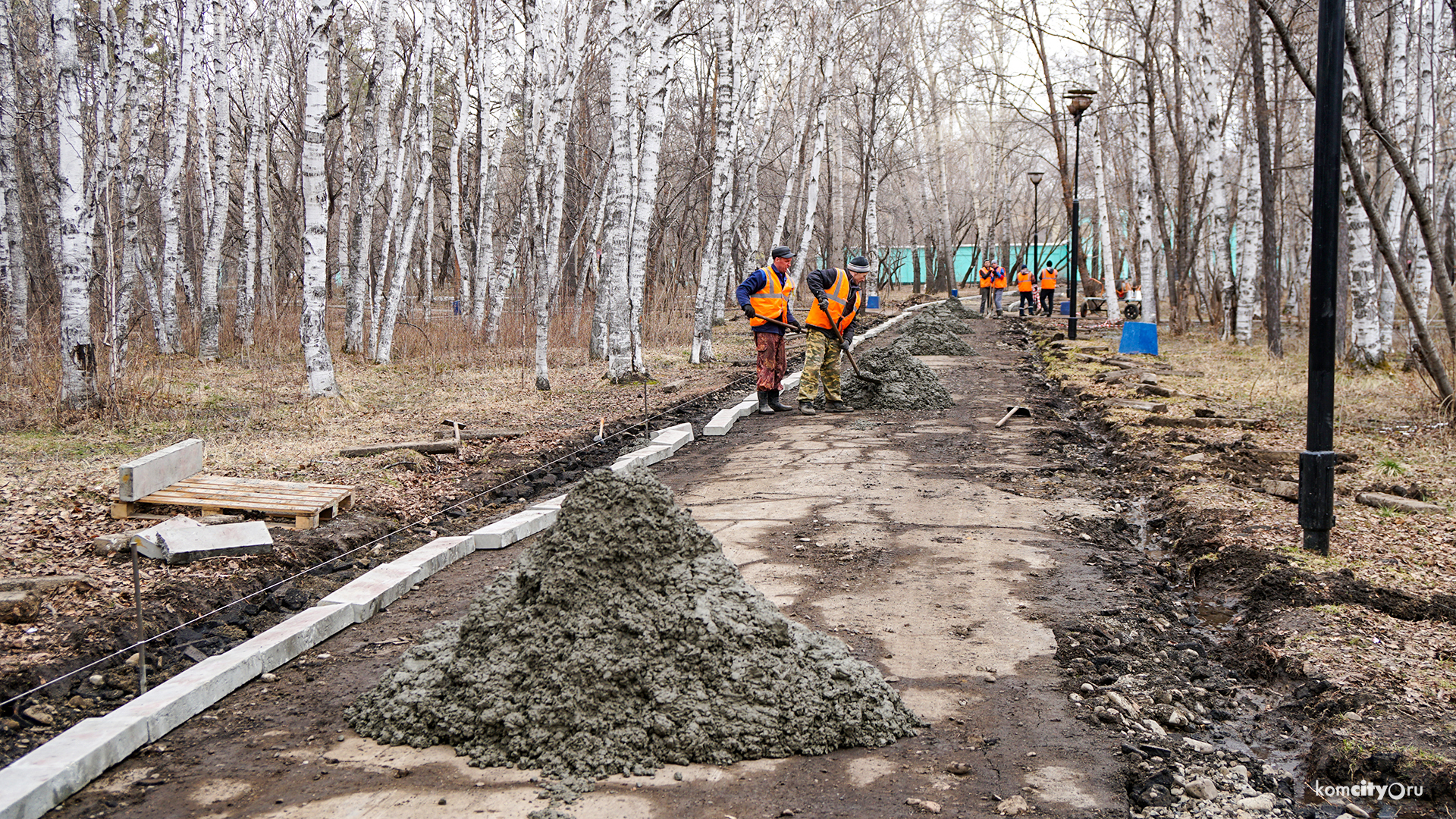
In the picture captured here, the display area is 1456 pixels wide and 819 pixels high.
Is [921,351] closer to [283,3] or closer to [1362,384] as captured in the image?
[1362,384]

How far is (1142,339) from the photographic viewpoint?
55.3 feet

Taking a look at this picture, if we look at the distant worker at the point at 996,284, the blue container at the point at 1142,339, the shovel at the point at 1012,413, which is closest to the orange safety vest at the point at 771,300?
the shovel at the point at 1012,413

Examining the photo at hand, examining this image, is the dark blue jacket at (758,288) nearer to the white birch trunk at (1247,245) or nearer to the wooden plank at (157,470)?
the wooden plank at (157,470)

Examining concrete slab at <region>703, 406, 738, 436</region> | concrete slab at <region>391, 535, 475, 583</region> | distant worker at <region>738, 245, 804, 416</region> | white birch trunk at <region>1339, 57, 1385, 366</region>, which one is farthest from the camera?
white birch trunk at <region>1339, 57, 1385, 366</region>

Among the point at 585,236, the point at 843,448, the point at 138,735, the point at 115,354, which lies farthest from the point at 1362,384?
the point at 585,236

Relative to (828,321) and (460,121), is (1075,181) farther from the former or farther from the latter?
(460,121)

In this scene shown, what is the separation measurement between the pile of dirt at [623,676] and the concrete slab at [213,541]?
6.82 ft

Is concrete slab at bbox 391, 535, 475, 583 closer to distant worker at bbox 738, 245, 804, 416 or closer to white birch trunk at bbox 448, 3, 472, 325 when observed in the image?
distant worker at bbox 738, 245, 804, 416

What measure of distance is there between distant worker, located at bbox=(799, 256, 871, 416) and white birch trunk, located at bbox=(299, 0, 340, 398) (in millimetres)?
5214

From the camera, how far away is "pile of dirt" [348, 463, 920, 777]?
3461 mm

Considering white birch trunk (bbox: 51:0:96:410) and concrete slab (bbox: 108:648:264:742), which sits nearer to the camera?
concrete slab (bbox: 108:648:264:742)

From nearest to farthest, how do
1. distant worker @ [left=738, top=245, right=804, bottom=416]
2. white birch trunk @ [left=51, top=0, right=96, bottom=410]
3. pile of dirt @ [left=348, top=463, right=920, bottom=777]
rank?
pile of dirt @ [left=348, top=463, right=920, bottom=777], white birch trunk @ [left=51, top=0, right=96, bottom=410], distant worker @ [left=738, top=245, right=804, bottom=416]

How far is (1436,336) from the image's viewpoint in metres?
19.4

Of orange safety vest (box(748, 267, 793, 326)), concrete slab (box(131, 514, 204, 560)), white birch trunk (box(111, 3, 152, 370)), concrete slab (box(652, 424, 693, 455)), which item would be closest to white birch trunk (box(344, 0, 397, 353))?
white birch trunk (box(111, 3, 152, 370))
